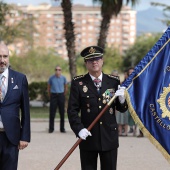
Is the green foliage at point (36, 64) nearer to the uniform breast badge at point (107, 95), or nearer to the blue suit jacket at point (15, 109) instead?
the uniform breast badge at point (107, 95)

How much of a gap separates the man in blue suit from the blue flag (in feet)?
3.78

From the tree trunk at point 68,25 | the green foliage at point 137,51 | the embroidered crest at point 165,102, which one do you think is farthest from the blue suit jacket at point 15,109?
the green foliage at point 137,51

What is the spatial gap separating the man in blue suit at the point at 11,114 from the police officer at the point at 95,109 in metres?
0.53

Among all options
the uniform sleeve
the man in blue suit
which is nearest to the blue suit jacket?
the man in blue suit

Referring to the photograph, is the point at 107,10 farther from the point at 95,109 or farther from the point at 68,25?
the point at 95,109

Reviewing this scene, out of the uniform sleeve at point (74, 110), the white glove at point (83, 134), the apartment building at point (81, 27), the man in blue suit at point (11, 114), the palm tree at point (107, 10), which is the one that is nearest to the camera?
the man in blue suit at point (11, 114)

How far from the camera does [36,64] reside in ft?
224

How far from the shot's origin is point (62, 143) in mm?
13141

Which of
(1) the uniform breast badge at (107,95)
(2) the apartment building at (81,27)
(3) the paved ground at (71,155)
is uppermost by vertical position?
(2) the apartment building at (81,27)

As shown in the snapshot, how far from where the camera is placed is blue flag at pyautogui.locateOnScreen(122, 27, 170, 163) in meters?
6.46

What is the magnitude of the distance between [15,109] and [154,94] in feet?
5.02

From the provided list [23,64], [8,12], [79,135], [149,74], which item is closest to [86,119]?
[79,135]

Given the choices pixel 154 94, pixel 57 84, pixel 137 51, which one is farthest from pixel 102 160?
pixel 137 51

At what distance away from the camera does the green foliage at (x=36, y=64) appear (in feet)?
205
